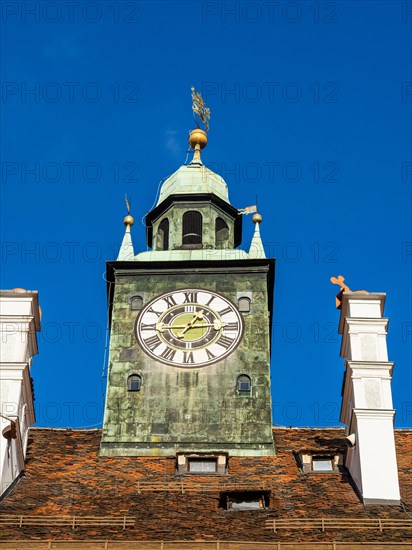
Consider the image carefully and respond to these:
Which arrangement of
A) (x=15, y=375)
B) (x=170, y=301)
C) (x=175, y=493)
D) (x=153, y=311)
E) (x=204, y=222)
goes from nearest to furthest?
(x=175, y=493)
(x=15, y=375)
(x=153, y=311)
(x=170, y=301)
(x=204, y=222)

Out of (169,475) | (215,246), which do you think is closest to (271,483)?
(169,475)

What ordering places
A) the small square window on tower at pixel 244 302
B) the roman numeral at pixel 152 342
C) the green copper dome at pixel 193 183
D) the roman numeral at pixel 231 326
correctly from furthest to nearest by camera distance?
the green copper dome at pixel 193 183
the small square window on tower at pixel 244 302
the roman numeral at pixel 231 326
the roman numeral at pixel 152 342

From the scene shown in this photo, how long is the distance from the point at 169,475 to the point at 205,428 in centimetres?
310

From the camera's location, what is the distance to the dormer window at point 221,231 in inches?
2066

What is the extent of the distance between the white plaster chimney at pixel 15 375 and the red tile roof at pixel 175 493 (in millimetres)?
664

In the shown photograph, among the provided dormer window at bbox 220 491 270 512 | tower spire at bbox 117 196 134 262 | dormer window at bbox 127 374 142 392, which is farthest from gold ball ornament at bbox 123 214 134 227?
dormer window at bbox 220 491 270 512

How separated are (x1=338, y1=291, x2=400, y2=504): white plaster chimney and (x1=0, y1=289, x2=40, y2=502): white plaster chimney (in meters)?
8.56

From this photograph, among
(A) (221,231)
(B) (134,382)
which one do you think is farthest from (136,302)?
(A) (221,231)

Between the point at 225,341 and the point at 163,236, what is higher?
the point at 163,236

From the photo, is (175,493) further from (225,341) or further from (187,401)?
(225,341)

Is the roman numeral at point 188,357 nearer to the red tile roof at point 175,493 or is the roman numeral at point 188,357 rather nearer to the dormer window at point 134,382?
the dormer window at point 134,382

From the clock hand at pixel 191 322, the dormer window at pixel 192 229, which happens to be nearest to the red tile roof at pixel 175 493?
the clock hand at pixel 191 322

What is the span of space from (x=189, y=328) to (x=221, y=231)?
5.45 m

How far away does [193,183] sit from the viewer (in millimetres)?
53719
